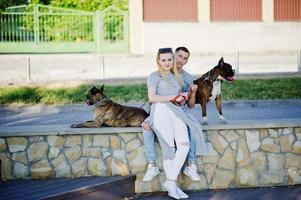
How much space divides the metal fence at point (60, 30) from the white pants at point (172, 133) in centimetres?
1939

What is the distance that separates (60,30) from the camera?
27.5m

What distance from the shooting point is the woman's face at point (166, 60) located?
7.82m

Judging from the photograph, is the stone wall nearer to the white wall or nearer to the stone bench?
the stone bench

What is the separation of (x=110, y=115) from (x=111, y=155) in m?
0.58

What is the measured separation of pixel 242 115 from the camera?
1431cm

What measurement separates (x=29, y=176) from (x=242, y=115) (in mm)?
7143

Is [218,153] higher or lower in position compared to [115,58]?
lower

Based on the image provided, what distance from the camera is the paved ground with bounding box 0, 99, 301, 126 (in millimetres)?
13781

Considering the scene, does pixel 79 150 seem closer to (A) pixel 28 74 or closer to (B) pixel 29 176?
(B) pixel 29 176

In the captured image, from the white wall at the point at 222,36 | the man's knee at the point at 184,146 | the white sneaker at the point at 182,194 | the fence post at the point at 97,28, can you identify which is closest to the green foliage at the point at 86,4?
the white wall at the point at 222,36

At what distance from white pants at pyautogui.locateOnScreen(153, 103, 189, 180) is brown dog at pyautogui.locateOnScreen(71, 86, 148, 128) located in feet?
1.98

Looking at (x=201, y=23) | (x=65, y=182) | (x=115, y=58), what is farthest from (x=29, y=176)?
(x=201, y=23)

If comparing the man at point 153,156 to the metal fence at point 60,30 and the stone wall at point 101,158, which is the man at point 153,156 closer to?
→ the stone wall at point 101,158

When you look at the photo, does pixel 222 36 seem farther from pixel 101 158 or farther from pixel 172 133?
pixel 172 133
